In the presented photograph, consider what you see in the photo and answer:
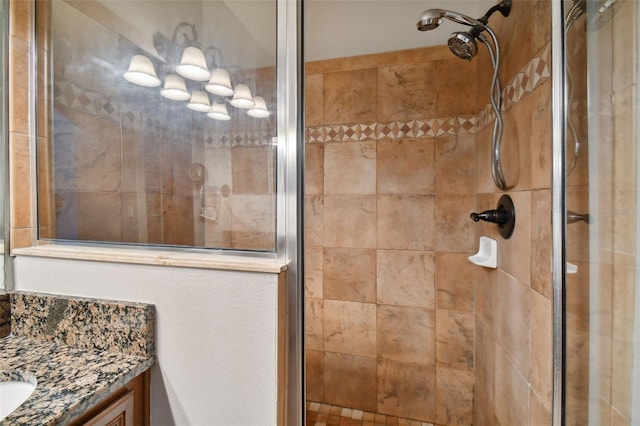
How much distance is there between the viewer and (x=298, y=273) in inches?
28.6

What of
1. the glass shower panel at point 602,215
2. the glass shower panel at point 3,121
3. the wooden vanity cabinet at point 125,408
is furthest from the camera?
the glass shower panel at point 3,121

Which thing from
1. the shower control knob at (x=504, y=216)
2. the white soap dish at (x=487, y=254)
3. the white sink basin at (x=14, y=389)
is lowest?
the white sink basin at (x=14, y=389)

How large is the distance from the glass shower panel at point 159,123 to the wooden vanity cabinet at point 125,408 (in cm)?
39

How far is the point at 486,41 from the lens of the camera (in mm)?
1098

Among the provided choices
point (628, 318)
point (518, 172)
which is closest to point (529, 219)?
point (518, 172)

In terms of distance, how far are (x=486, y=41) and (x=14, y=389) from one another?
6.10 ft

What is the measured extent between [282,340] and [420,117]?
1.47 metres

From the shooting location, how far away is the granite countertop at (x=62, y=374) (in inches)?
21.2

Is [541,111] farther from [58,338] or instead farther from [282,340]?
[58,338]

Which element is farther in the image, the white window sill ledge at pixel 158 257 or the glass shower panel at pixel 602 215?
the white window sill ledge at pixel 158 257

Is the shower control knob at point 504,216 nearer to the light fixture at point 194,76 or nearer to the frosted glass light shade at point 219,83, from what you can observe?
the light fixture at point 194,76

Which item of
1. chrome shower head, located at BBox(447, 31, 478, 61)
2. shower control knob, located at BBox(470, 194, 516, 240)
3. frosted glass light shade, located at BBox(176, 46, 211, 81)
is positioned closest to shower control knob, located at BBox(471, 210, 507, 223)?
shower control knob, located at BBox(470, 194, 516, 240)

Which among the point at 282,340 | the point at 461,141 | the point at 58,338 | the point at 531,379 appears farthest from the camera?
the point at 461,141

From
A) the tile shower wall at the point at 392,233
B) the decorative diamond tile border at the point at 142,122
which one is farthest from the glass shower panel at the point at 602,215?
the tile shower wall at the point at 392,233
